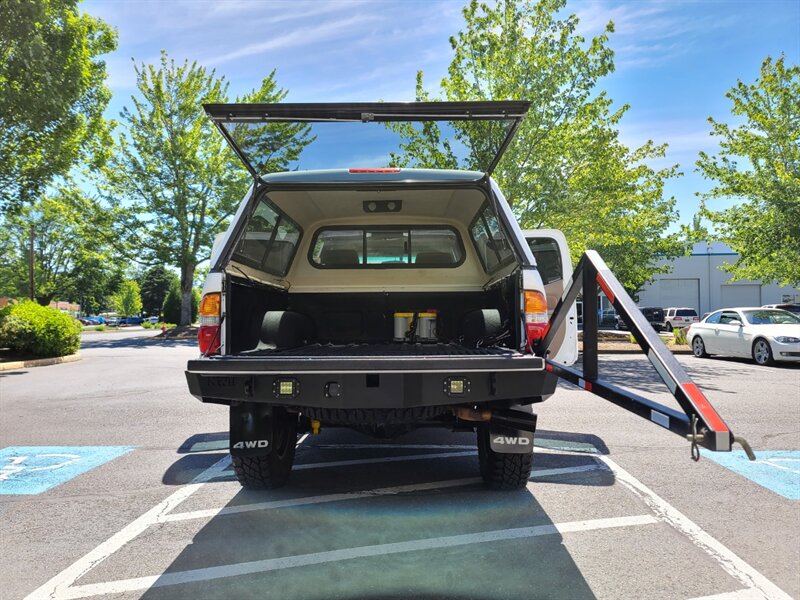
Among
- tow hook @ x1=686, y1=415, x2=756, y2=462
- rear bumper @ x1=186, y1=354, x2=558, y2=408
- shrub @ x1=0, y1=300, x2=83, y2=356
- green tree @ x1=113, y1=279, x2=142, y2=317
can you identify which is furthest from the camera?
green tree @ x1=113, y1=279, x2=142, y2=317

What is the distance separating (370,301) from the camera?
5.47 meters

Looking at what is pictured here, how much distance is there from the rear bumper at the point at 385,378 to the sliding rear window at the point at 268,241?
115 cm

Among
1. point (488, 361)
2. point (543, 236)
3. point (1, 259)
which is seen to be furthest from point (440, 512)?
point (1, 259)

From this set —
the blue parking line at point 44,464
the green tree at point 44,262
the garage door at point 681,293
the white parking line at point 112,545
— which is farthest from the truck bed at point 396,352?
the garage door at point 681,293

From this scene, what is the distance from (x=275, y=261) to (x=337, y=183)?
1232 millimetres

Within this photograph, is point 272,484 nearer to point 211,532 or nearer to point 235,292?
point 211,532

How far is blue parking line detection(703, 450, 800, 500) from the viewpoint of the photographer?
433 cm

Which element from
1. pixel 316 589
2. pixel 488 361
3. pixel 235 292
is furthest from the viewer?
pixel 235 292

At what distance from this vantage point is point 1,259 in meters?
51.7

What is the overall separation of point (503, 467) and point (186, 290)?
2825 cm

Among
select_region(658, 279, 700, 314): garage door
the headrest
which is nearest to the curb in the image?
the headrest

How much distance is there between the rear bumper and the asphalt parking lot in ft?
2.63

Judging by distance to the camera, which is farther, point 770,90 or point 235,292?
point 770,90

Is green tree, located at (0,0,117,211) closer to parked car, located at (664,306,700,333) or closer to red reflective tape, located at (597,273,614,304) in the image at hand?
red reflective tape, located at (597,273,614,304)
